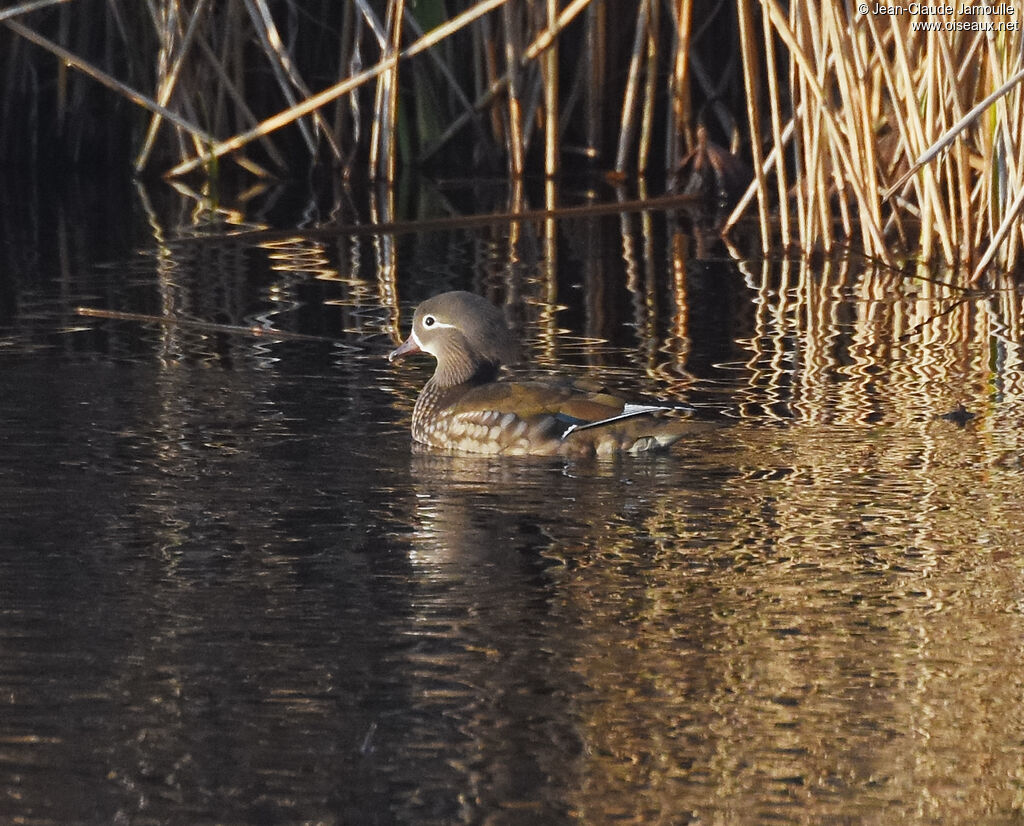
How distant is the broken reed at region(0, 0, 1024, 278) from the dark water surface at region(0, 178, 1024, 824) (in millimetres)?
1111

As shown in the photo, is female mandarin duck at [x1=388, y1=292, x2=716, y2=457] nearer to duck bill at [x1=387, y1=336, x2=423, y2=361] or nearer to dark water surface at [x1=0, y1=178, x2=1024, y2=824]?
dark water surface at [x1=0, y1=178, x2=1024, y2=824]

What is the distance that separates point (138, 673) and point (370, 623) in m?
0.54

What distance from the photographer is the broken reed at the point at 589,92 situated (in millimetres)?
8414

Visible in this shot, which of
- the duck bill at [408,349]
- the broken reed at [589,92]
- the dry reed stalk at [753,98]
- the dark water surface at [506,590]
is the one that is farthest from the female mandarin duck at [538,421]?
the dry reed stalk at [753,98]

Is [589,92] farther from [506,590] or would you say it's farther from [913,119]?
[506,590]

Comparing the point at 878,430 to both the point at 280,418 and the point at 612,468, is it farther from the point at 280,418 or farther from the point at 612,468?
the point at 280,418

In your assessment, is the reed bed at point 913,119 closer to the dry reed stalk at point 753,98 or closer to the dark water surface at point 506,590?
the dry reed stalk at point 753,98

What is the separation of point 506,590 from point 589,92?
28.7ft

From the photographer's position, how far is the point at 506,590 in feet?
14.3

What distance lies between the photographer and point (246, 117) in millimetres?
12391

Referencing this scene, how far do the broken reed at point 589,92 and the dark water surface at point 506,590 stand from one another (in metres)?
1.11

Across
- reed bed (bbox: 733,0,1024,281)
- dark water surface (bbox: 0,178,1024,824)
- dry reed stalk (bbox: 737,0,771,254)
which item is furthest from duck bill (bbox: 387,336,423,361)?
dry reed stalk (bbox: 737,0,771,254)

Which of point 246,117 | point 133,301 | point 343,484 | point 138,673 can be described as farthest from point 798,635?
point 246,117

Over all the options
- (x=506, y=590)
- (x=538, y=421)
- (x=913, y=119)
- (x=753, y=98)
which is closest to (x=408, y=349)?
(x=538, y=421)
